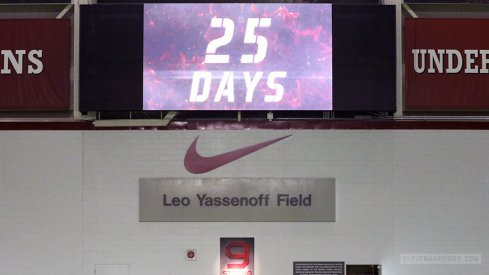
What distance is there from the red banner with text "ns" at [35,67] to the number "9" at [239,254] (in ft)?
12.5

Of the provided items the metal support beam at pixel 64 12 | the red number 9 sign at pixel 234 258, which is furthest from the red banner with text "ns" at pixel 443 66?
the metal support beam at pixel 64 12

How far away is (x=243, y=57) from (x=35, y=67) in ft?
12.2

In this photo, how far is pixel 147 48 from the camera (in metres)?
9.07

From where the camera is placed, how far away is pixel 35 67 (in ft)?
30.1

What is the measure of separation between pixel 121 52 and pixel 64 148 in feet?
6.51

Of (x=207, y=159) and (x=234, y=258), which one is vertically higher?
(x=207, y=159)

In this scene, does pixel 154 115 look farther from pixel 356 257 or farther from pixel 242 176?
pixel 356 257

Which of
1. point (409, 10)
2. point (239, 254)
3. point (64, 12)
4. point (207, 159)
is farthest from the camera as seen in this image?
point (409, 10)

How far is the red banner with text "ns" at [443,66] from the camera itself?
9172 millimetres

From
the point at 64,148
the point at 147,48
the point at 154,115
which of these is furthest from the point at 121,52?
the point at 64,148

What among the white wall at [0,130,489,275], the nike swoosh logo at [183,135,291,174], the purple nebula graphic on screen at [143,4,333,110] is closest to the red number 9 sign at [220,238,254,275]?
the white wall at [0,130,489,275]

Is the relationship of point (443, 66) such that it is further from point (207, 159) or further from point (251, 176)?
point (207, 159)

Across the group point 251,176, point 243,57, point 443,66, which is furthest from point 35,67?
point 443,66

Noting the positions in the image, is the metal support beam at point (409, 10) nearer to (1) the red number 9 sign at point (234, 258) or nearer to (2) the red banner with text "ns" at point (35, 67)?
(1) the red number 9 sign at point (234, 258)
